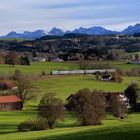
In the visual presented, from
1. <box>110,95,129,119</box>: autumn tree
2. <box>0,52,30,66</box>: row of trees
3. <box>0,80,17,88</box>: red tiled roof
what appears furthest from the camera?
<box>0,52,30,66</box>: row of trees

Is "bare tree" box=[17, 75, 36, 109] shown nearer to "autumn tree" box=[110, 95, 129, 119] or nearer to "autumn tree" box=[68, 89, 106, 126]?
"autumn tree" box=[110, 95, 129, 119]

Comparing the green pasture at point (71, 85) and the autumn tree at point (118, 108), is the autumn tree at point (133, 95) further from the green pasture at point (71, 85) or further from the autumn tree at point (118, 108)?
the green pasture at point (71, 85)

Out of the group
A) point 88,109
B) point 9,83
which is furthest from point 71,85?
point 88,109

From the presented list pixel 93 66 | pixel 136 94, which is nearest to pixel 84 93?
pixel 136 94

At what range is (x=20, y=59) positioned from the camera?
17300cm

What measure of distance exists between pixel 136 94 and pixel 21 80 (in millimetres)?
24299

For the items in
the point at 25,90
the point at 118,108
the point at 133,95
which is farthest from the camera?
the point at 25,90

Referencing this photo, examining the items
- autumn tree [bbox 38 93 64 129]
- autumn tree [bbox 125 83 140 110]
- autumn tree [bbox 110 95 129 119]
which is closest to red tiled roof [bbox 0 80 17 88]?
autumn tree [bbox 125 83 140 110]

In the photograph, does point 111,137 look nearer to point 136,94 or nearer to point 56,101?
point 56,101

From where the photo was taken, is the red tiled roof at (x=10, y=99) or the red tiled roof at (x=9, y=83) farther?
the red tiled roof at (x=9, y=83)

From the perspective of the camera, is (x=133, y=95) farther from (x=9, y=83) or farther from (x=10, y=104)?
(x=9, y=83)

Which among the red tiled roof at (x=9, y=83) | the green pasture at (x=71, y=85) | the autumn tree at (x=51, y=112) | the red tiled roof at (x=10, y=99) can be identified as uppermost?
the autumn tree at (x=51, y=112)

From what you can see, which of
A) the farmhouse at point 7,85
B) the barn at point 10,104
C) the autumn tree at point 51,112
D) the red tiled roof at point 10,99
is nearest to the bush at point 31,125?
the autumn tree at point 51,112

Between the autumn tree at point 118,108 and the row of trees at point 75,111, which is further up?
the row of trees at point 75,111
